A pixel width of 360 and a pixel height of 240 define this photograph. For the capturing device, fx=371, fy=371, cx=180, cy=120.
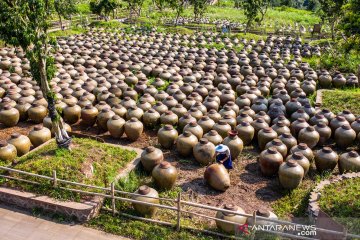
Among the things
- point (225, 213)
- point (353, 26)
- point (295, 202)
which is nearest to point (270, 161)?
point (295, 202)

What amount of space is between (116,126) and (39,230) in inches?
208

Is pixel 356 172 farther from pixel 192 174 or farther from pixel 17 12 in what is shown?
pixel 17 12

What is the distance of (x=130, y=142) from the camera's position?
13.8 meters

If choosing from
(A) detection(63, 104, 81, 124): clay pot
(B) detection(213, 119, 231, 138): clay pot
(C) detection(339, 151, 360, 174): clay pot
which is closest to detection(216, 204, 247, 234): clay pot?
(C) detection(339, 151, 360, 174): clay pot

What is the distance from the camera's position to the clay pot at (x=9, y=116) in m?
14.3

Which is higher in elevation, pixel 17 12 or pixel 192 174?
pixel 17 12

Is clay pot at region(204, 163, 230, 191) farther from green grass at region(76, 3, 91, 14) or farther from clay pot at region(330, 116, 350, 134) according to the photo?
green grass at region(76, 3, 91, 14)

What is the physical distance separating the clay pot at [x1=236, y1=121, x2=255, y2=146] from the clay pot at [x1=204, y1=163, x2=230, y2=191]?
2.69m

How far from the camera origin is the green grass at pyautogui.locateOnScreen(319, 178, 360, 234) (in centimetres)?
854

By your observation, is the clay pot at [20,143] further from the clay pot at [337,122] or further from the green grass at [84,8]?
the green grass at [84,8]

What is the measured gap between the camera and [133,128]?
13.5 metres

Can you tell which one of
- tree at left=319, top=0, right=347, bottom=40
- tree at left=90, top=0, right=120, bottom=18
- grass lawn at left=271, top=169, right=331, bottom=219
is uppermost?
tree at left=319, top=0, right=347, bottom=40

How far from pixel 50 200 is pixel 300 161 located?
23.4ft

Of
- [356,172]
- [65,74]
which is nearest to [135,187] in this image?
[356,172]
